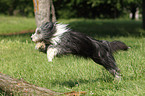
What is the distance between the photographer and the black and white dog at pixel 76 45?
15.6 feet

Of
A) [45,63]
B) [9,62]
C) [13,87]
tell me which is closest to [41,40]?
[45,63]

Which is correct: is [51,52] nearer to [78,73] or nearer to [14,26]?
[78,73]

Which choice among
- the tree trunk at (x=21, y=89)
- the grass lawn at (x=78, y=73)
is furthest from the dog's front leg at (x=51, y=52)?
the tree trunk at (x=21, y=89)

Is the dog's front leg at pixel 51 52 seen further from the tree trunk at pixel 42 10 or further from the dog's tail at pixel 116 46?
the tree trunk at pixel 42 10

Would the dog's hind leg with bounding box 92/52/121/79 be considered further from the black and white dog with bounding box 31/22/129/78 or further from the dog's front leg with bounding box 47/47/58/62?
the dog's front leg with bounding box 47/47/58/62

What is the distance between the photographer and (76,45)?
5180 mm

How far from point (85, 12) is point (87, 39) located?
27.2 meters

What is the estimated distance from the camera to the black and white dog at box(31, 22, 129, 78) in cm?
476

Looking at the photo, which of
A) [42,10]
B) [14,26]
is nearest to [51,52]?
[42,10]

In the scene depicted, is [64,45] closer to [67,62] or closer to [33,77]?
[67,62]

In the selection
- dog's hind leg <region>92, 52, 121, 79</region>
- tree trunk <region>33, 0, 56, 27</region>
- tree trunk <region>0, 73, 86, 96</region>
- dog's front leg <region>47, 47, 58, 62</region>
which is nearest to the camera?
tree trunk <region>0, 73, 86, 96</region>

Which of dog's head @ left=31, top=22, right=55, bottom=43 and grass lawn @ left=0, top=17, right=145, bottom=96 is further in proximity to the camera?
dog's head @ left=31, top=22, right=55, bottom=43

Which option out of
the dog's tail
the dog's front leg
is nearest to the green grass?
the dog's front leg

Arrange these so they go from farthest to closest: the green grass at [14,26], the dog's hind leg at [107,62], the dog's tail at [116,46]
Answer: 1. the green grass at [14,26]
2. the dog's tail at [116,46]
3. the dog's hind leg at [107,62]
